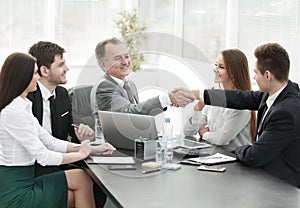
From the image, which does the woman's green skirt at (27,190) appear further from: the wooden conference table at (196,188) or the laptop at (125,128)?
the laptop at (125,128)

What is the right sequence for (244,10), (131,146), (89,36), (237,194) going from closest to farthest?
(237,194), (131,146), (244,10), (89,36)

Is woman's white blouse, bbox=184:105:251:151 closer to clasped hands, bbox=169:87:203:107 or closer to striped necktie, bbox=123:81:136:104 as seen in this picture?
clasped hands, bbox=169:87:203:107

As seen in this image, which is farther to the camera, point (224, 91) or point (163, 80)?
point (163, 80)

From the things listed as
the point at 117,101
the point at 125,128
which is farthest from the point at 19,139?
the point at 117,101

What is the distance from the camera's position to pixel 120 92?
3018 millimetres

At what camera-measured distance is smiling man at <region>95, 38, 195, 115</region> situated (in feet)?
8.91

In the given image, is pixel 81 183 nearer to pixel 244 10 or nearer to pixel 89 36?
pixel 244 10

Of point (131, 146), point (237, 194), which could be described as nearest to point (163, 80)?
point (131, 146)

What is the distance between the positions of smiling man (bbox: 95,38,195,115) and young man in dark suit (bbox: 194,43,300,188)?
1.83ft

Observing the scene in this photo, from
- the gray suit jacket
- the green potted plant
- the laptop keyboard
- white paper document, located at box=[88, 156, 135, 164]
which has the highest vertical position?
the green potted plant

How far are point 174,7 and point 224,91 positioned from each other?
3.23 meters

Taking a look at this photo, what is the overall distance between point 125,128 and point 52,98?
60 centimetres

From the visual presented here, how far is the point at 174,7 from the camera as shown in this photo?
19.0 feet

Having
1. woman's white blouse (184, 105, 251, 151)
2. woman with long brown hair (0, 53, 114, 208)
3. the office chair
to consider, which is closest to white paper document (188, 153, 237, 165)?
woman's white blouse (184, 105, 251, 151)
